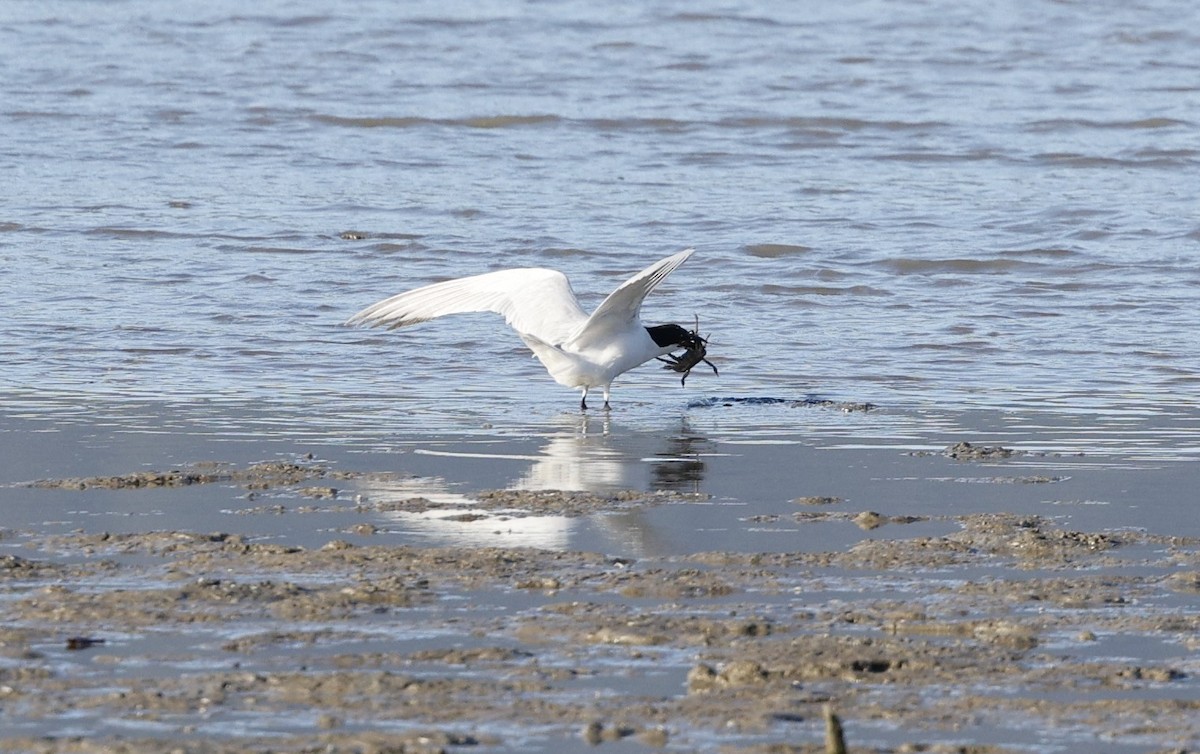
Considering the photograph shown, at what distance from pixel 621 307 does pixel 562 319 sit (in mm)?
563

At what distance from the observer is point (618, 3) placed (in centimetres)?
3067

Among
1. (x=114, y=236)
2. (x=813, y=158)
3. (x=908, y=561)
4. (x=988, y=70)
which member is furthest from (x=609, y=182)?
(x=908, y=561)

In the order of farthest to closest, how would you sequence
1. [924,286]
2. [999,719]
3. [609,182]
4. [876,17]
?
[876,17], [609,182], [924,286], [999,719]

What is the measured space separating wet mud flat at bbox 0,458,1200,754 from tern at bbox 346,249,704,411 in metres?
2.74

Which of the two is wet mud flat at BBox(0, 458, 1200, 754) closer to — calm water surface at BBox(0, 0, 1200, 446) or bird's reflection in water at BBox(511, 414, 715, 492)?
bird's reflection in water at BBox(511, 414, 715, 492)

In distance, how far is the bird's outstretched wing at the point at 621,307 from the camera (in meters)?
8.12

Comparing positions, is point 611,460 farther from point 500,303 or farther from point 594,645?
point 594,645

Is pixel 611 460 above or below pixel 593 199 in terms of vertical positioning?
below

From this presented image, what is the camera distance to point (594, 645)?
187 inches

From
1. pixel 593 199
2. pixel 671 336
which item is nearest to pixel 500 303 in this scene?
pixel 671 336

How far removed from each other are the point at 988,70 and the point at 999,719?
21281 mm

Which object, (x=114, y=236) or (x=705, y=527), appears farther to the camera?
(x=114, y=236)

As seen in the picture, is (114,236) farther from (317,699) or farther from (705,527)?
(317,699)

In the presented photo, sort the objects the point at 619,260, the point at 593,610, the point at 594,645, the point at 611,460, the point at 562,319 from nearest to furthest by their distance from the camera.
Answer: the point at 594,645, the point at 593,610, the point at 611,460, the point at 562,319, the point at 619,260
